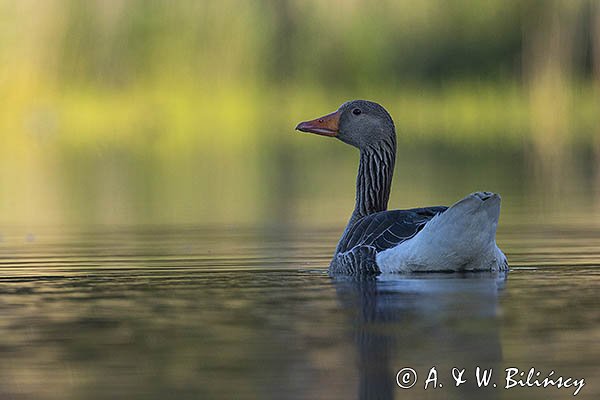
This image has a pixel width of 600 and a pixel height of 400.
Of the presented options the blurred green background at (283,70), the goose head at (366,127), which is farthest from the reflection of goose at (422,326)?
the blurred green background at (283,70)

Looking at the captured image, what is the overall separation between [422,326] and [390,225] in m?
2.57

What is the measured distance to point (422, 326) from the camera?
280 inches

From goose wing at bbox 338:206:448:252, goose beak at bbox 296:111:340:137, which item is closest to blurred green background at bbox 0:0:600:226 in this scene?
goose beak at bbox 296:111:340:137

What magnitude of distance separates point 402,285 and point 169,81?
31.5 meters

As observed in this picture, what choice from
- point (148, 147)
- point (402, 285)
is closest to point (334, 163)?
point (148, 147)

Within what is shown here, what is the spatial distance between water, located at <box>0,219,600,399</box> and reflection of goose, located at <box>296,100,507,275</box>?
0.49ft

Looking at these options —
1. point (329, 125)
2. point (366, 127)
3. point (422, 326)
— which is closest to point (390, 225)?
point (366, 127)

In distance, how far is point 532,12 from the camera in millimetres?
40062

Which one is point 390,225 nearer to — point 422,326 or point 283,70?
A: point 422,326

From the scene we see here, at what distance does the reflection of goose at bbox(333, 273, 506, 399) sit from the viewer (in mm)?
5988

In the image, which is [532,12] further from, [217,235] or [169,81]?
[217,235]

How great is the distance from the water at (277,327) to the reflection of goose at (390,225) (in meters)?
0.15

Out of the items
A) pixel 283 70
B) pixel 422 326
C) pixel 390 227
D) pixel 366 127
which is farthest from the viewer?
pixel 283 70

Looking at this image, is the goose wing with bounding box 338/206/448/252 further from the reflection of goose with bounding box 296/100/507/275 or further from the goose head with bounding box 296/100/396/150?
the goose head with bounding box 296/100/396/150
